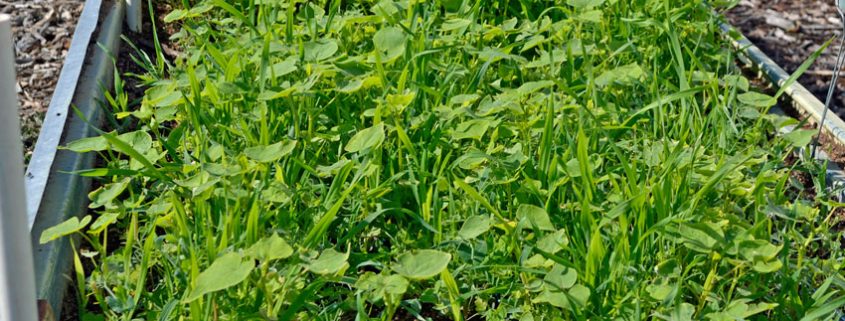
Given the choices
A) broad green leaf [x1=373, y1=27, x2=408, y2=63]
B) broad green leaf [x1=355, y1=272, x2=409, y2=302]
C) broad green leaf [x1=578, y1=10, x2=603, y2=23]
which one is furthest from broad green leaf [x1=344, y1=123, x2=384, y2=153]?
Result: broad green leaf [x1=578, y1=10, x2=603, y2=23]

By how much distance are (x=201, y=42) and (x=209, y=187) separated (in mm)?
1056

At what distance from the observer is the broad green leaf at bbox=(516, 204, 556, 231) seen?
226 cm

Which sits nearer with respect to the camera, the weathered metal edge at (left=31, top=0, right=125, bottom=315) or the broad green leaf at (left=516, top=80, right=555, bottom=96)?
the weathered metal edge at (left=31, top=0, right=125, bottom=315)

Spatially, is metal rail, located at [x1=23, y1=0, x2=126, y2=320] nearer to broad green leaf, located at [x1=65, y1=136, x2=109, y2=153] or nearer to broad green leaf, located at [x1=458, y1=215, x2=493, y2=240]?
broad green leaf, located at [x1=65, y1=136, x2=109, y2=153]

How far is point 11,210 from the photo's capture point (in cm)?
137

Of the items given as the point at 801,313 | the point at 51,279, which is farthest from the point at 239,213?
the point at 801,313

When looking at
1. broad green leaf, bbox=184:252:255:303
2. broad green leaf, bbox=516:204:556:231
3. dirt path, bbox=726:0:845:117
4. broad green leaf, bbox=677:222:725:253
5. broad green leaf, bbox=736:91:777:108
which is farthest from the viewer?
dirt path, bbox=726:0:845:117

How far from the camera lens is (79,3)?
400 centimetres

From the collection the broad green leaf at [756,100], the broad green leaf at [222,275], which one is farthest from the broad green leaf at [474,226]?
the broad green leaf at [756,100]

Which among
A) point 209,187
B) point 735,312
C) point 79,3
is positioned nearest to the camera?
point 735,312

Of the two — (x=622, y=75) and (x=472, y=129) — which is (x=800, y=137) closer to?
(x=622, y=75)

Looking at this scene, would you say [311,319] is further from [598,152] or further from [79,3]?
[79,3]

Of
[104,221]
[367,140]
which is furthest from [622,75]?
[104,221]

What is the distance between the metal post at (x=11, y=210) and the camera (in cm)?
130
